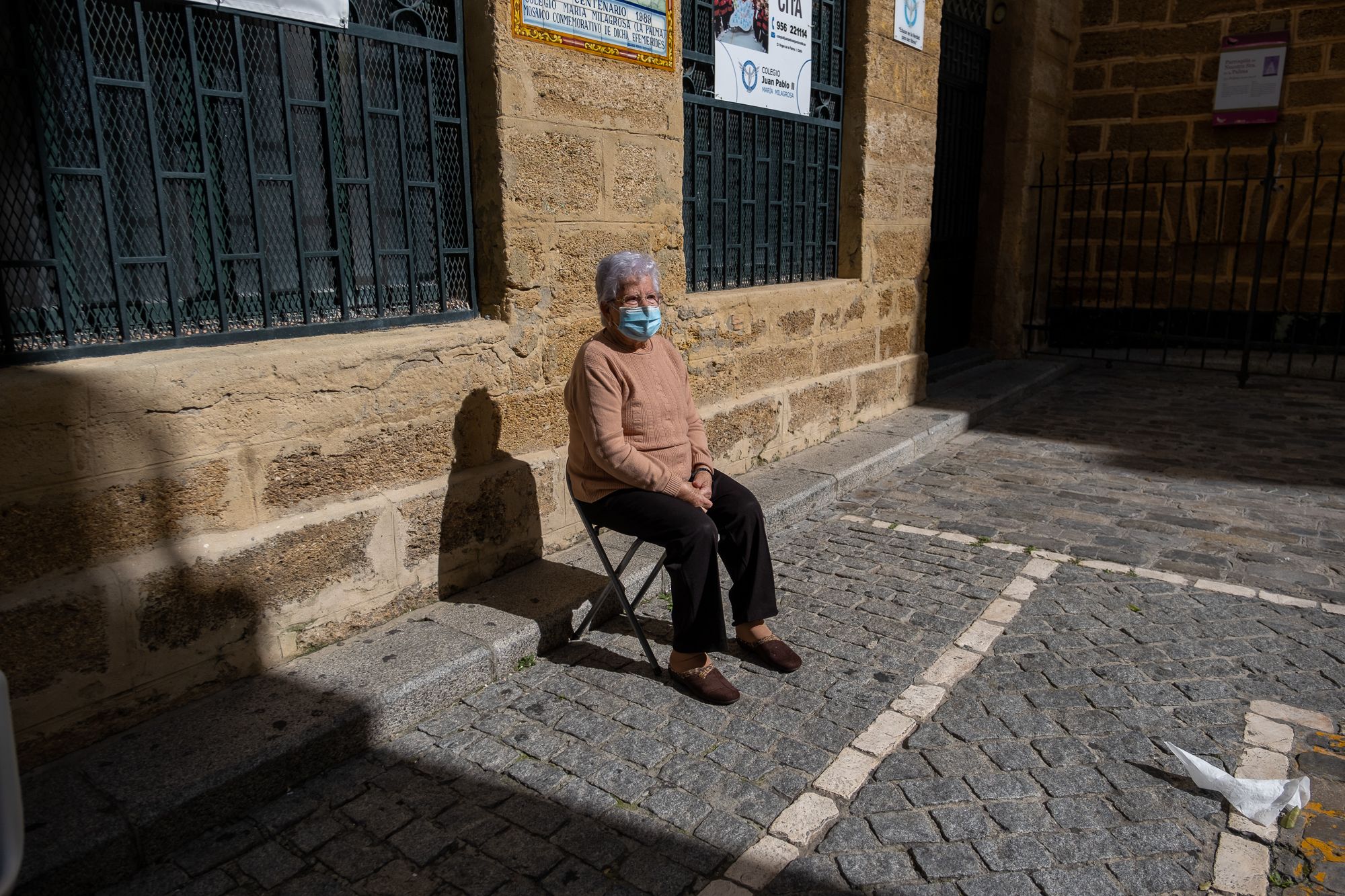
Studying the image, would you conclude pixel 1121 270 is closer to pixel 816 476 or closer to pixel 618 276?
pixel 816 476

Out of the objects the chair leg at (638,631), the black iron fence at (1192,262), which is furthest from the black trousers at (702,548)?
the black iron fence at (1192,262)

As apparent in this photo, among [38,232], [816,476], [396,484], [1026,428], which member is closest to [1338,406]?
[1026,428]

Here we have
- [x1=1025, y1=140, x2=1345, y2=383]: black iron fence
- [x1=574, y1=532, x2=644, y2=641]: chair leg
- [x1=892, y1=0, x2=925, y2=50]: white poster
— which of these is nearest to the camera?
[x1=574, y1=532, x2=644, y2=641]: chair leg

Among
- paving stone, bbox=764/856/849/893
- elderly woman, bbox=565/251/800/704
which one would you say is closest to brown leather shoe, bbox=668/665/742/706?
elderly woman, bbox=565/251/800/704

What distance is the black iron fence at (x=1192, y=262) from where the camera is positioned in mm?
9898

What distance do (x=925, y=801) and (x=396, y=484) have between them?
7.08 feet

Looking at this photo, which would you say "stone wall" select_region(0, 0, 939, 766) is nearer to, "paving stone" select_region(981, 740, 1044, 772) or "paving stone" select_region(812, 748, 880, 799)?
"paving stone" select_region(812, 748, 880, 799)

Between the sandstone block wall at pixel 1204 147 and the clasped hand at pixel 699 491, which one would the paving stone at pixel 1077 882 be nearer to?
the clasped hand at pixel 699 491

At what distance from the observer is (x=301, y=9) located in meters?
3.30

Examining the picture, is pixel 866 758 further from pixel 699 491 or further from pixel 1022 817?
pixel 699 491

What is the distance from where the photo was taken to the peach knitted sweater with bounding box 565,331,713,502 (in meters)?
3.36

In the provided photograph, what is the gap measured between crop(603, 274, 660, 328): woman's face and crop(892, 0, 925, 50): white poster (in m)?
4.40

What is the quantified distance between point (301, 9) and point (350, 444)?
1497 mm

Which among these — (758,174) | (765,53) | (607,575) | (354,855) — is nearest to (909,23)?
(765,53)
